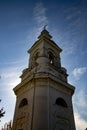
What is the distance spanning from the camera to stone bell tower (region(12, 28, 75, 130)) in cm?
1889

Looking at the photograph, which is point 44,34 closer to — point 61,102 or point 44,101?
point 61,102

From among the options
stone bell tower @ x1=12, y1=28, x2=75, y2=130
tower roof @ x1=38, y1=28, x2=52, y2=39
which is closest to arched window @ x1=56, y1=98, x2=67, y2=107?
stone bell tower @ x1=12, y1=28, x2=75, y2=130

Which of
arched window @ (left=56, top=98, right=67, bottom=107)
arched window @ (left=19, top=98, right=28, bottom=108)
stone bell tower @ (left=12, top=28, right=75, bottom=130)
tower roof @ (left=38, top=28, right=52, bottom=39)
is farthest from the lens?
tower roof @ (left=38, top=28, right=52, bottom=39)

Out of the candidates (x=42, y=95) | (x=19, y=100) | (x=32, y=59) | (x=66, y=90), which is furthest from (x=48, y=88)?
(x=32, y=59)

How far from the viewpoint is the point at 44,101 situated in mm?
19844

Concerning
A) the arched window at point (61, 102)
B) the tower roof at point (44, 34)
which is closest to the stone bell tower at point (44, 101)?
the arched window at point (61, 102)

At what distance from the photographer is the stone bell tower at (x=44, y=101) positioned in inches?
744

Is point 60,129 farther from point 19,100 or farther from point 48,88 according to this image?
point 19,100

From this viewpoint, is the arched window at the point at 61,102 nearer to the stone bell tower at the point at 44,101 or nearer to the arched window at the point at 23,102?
the stone bell tower at the point at 44,101

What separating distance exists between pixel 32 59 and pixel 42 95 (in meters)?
10.7

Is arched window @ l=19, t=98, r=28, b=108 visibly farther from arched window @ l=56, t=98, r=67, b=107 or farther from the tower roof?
the tower roof

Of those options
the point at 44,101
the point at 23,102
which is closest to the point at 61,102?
the point at 44,101

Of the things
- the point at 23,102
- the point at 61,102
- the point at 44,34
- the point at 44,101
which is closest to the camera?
the point at 44,101

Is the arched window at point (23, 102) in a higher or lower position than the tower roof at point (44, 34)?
lower
